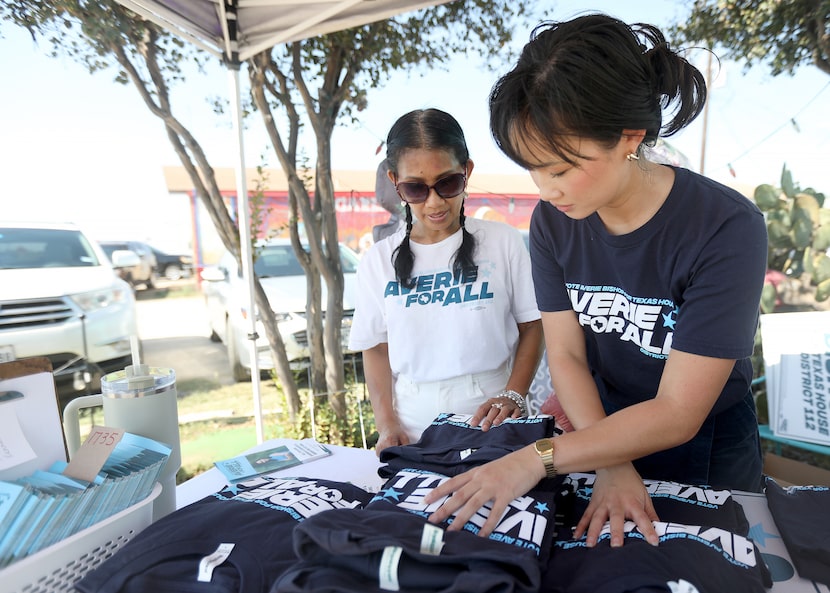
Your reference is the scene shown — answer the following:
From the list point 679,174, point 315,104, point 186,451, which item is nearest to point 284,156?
point 315,104

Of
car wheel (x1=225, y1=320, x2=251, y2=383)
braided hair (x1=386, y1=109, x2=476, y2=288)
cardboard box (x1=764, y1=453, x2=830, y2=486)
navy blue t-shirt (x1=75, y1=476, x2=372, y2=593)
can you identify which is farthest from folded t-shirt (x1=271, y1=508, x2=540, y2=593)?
car wheel (x1=225, y1=320, x2=251, y2=383)

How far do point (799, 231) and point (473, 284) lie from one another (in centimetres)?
303

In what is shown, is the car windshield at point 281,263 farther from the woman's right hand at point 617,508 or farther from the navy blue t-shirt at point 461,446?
the woman's right hand at point 617,508

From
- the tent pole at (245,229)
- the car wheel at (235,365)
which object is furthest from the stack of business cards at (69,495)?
the car wheel at (235,365)

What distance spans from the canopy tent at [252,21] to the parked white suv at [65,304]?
2029mm

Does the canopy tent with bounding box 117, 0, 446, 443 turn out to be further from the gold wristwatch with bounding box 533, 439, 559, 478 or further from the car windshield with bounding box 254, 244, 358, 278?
the gold wristwatch with bounding box 533, 439, 559, 478

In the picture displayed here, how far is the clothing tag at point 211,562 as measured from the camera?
73 cm

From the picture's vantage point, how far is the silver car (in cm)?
430

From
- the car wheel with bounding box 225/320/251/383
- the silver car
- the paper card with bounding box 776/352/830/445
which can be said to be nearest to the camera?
the paper card with bounding box 776/352/830/445

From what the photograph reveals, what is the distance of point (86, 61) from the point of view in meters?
3.47

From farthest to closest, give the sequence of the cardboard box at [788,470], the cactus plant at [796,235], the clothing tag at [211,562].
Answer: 1. the cactus plant at [796,235]
2. the cardboard box at [788,470]
3. the clothing tag at [211,562]

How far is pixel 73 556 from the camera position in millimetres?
781

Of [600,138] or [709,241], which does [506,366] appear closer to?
[709,241]

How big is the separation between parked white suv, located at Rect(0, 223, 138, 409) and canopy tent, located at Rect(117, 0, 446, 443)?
6.66 ft
